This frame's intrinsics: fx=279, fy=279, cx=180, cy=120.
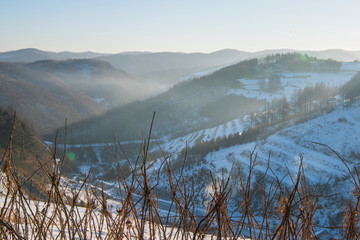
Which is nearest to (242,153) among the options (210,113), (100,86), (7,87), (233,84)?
(210,113)

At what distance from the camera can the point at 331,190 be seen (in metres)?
36.3

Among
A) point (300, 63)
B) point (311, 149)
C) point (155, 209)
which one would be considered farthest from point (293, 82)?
point (155, 209)

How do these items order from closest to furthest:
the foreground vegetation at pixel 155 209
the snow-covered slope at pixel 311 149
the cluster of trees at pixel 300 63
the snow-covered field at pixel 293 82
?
the foreground vegetation at pixel 155 209
the snow-covered slope at pixel 311 149
the snow-covered field at pixel 293 82
the cluster of trees at pixel 300 63

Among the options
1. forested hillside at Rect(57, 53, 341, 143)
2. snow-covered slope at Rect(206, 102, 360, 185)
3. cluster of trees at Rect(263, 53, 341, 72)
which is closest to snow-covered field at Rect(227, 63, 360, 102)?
forested hillside at Rect(57, 53, 341, 143)

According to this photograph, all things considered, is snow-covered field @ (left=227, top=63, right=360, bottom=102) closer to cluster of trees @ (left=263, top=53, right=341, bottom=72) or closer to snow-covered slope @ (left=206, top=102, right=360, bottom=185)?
cluster of trees @ (left=263, top=53, right=341, bottom=72)

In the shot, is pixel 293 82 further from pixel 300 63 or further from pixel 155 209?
pixel 155 209

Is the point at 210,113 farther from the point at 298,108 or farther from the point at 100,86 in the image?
the point at 100,86

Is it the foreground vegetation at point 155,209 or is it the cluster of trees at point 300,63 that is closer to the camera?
the foreground vegetation at point 155,209

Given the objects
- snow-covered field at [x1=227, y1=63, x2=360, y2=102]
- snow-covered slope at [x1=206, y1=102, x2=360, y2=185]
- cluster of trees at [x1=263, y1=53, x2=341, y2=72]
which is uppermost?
cluster of trees at [x1=263, y1=53, x2=341, y2=72]

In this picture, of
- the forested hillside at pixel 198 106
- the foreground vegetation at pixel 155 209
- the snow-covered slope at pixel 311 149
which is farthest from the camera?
the forested hillside at pixel 198 106

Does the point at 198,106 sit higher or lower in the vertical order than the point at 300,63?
lower

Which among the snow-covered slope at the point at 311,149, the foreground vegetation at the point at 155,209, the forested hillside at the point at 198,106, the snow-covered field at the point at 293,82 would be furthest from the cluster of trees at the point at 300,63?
the foreground vegetation at the point at 155,209

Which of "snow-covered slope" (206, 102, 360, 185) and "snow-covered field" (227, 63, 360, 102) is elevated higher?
"snow-covered field" (227, 63, 360, 102)

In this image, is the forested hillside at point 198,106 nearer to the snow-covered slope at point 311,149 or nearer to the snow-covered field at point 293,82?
the snow-covered field at point 293,82
